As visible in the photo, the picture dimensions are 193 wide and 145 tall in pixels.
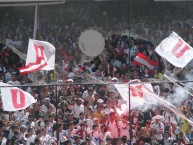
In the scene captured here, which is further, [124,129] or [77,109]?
[77,109]

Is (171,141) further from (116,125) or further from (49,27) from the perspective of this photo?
(49,27)

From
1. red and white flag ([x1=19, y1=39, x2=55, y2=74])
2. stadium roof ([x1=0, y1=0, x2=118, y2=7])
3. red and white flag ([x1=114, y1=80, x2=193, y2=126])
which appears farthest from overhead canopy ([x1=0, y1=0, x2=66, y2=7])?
red and white flag ([x1=114, y1=80, x2=193, y2=126])

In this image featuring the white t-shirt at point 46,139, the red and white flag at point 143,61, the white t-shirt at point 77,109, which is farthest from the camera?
the red and white flag at point 143,61

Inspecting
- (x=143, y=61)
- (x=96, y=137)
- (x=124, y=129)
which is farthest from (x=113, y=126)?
(x=143, y=61)

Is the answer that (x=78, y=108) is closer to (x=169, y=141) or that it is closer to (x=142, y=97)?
(x=142, y=97)

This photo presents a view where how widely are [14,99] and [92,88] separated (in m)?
2.94

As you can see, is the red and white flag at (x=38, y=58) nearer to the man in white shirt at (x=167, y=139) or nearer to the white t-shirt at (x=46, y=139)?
the white t-shirt at (x=46, y=139)

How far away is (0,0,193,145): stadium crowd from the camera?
1533 centimetres

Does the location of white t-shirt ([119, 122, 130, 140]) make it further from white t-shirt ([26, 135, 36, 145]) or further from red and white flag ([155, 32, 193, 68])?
white t-shirt ([26, 135, 36, 145])

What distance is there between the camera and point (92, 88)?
1741 centimetres

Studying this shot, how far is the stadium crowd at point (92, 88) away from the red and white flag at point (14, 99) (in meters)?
0.59

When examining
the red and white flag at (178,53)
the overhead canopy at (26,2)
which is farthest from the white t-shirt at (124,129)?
the overhead canopy at (26,2)

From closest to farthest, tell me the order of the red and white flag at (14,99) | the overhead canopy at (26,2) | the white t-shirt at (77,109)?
the red and white flag at (14,99), the white t-shirt at (77,109), the overhead canopy at (26,2)

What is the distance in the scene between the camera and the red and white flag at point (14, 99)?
14781 mm
